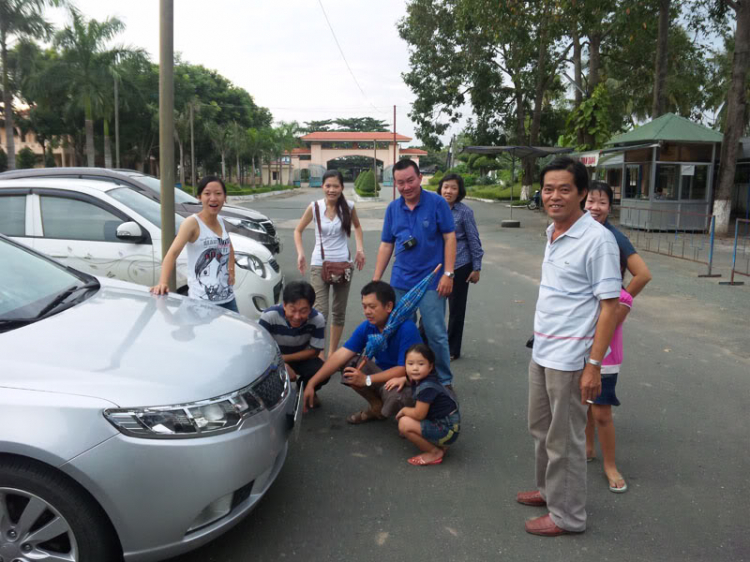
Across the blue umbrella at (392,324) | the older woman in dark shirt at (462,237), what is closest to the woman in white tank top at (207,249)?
the blue umbrella at (392,324)

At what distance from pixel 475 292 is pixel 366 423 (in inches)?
200

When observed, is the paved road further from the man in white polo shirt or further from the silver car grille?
the silver car grille

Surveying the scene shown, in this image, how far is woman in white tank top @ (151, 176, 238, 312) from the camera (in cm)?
429

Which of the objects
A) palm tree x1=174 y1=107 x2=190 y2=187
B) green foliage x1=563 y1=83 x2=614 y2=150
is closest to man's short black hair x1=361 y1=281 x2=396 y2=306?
green foliage x1=563 y1=83 x2=614 y2=150

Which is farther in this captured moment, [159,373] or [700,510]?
[700,510]

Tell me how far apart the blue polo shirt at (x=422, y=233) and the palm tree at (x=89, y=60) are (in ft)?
108

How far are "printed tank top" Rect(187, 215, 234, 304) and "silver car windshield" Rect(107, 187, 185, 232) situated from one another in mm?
1666

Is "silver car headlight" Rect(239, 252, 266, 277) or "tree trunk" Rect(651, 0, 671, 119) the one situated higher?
"tree trunk" Rect(651, 0, 671, 119)

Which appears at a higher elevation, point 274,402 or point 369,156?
point 369,156

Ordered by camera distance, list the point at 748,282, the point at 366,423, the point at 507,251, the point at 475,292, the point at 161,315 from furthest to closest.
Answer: the point at 507,251 < the point at 748,282 < the point at 475,292 < the point at 366,423 < the point at 161,315

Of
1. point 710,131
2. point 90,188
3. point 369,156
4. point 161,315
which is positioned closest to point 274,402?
point 161,315

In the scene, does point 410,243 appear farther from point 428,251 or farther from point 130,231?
point 130,231

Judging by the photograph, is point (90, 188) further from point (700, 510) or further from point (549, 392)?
point (700, 510)

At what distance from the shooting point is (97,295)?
3365 mm
